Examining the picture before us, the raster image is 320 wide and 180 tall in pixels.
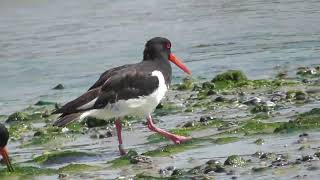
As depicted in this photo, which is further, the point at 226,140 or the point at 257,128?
the point at 257,128

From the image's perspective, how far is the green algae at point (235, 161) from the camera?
23.4ft

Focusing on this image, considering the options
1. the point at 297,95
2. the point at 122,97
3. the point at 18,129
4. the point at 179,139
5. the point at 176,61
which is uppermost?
the point at 176,61

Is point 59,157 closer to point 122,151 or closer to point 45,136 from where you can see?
point 122,151

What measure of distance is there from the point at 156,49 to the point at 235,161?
2781 mm

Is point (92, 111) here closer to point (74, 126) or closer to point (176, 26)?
point (74, 126)

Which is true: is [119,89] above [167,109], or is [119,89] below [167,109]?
above

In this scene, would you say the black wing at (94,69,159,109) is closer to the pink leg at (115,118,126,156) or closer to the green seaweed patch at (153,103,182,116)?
the pink leg at (115,118,126,156)

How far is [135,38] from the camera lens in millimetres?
17031

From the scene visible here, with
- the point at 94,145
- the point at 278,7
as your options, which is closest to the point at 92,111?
the point at 94,145

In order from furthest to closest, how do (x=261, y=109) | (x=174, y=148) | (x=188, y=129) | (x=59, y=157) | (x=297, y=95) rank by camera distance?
(x=297, y=95) < (x=261, y=109) < (x=188, y=129) < (x=59, y=157) < (x=174, y=148)

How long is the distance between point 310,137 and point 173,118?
8.27 ft

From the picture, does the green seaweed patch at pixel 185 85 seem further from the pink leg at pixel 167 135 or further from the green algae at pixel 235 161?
the green algae at pixel 235 161

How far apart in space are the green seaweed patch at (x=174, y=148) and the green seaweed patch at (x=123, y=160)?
151 millimetres

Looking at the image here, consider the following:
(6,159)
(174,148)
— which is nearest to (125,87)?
(174,148)
